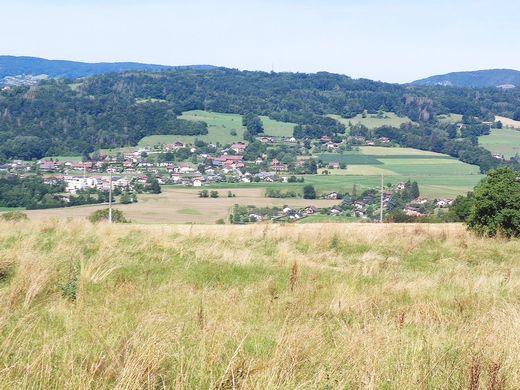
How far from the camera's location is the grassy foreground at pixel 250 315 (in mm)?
4047

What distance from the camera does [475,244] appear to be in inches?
528

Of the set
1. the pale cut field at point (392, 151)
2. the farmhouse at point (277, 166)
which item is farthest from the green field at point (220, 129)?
the farmhouse at point (277, 166)

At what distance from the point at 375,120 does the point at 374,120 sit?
14cm

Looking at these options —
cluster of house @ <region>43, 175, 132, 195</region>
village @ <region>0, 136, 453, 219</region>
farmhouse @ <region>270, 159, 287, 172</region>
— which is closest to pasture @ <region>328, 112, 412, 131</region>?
village @ <region>0, 136, 453, 219</region>

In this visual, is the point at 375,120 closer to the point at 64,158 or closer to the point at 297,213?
the point at 64,158

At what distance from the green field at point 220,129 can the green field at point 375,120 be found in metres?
8.88

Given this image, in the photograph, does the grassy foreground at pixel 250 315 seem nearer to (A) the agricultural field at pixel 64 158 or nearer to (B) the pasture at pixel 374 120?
(A) the agricultural field at pixel 64 158

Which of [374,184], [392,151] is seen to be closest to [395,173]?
[374,184]

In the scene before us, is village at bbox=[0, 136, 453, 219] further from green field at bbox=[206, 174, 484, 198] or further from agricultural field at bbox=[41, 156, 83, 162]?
green field at bbox=[206, 174, 484, 198]

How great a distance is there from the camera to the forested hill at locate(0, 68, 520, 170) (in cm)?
6338

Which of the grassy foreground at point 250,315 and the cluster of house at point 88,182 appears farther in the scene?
the cluster of house at point 88,182

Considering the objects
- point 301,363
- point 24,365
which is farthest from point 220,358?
point 24,365

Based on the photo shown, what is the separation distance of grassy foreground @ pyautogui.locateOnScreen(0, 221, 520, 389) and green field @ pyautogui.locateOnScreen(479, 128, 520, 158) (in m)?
54.4

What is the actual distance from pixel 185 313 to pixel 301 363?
1851 millimetres
